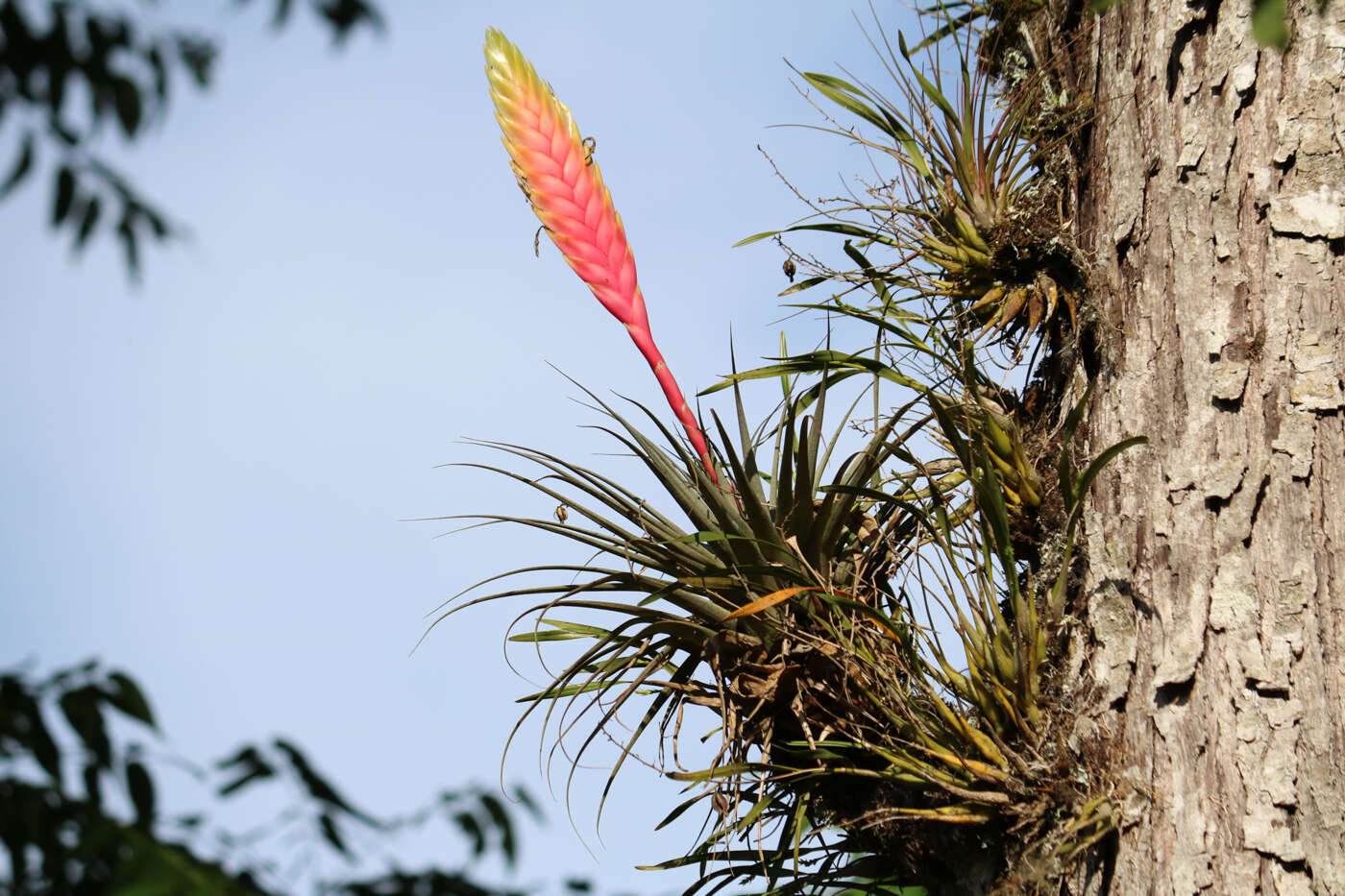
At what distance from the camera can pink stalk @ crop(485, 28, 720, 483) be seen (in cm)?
278

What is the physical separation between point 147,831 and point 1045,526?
2.22 metres

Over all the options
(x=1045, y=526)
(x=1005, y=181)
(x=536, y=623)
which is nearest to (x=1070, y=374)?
(x=1045, y=526)

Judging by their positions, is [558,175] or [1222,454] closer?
[1222,454]

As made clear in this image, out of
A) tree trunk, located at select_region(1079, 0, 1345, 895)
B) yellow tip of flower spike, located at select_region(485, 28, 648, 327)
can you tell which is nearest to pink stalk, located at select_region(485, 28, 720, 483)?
yellow tip of flower spike, located at select_region(485, 28, 648, 327)

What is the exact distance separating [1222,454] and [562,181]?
1600 mm

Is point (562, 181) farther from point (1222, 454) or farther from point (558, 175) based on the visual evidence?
point (1222, 454)

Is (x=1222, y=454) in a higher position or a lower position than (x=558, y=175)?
lower

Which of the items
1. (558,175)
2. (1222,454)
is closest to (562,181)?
(558,175)

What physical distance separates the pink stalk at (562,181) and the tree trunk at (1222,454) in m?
1.02

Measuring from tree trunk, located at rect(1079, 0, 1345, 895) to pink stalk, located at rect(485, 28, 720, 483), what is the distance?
3.33 ft

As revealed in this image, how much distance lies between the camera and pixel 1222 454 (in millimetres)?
2461

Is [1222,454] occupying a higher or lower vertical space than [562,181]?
lower

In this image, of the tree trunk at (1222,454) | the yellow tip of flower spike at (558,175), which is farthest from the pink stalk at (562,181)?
the tree trunk at (1222,454)

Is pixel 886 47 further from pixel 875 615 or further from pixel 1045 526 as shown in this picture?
pixel 875 615
